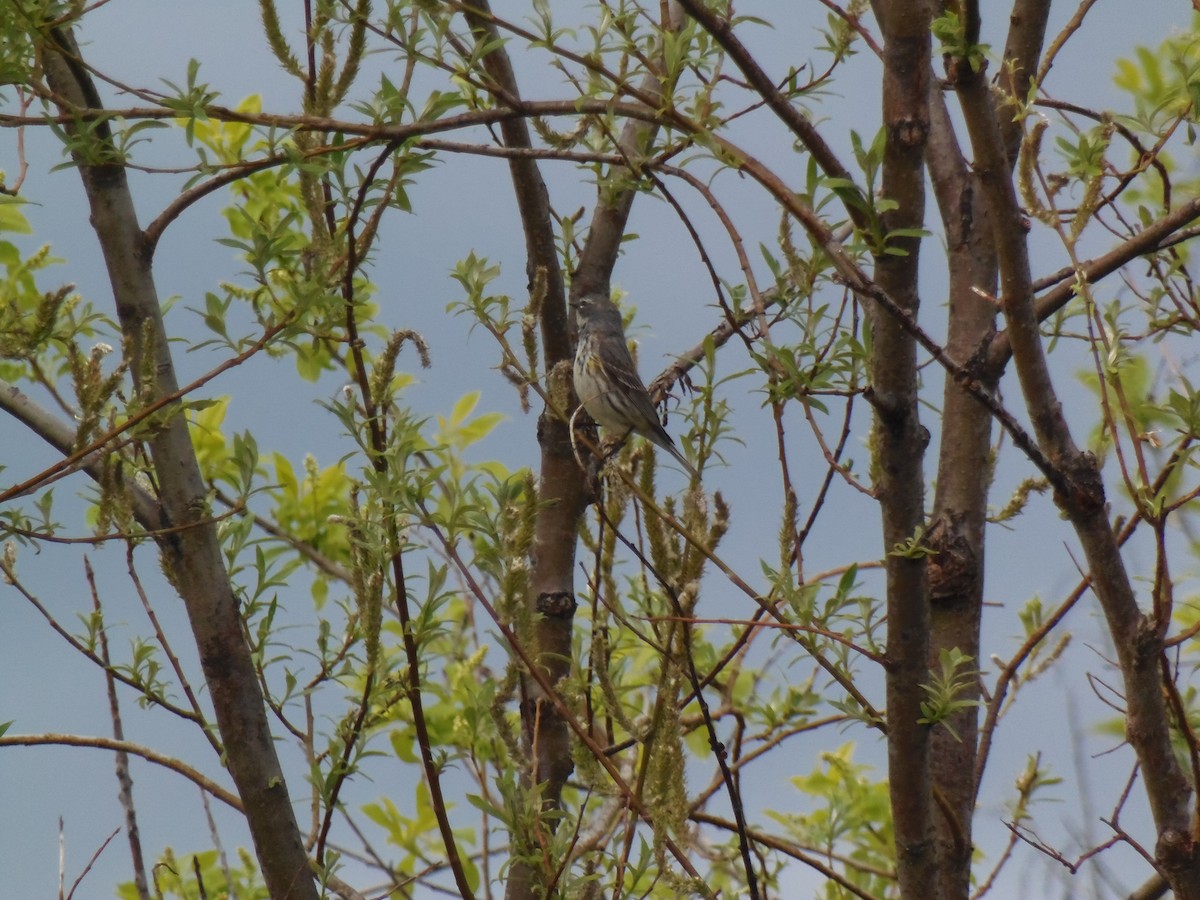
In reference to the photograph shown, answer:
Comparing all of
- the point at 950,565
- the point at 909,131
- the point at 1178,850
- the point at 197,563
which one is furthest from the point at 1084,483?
the point at 197,563

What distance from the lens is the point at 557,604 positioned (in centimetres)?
336

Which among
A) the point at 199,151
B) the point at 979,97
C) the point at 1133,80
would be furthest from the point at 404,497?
the point at 1133,80

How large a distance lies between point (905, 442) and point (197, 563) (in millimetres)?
1563

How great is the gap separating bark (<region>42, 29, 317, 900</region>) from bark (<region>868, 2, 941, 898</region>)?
4.16 ft

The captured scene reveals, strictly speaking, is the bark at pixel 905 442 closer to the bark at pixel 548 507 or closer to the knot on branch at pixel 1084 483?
the knot on branch at pixel 1084 483

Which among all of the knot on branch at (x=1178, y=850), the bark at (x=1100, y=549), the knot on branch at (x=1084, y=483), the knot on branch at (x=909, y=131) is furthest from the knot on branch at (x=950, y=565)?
the knot on branch at (x=909, y=131)

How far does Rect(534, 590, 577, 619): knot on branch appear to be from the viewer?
11.0 ft

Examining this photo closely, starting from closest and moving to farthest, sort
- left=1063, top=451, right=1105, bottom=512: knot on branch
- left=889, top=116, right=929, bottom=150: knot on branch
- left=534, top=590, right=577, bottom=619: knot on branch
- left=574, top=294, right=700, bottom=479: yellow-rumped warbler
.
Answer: left=889, top=116, right=929, bottom=150: knot on branch, left=1063, top=451, right=1105, bottom=512: knot on branch, left=534, top=590, right=577, bottom=619: knot on branch, left=574, top=294, right=700, bottom=479: yellow-rumped warbler

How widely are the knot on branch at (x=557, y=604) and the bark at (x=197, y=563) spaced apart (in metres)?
0.85

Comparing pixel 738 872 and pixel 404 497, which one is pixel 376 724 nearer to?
pixel 404 497

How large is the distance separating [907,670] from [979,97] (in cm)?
101

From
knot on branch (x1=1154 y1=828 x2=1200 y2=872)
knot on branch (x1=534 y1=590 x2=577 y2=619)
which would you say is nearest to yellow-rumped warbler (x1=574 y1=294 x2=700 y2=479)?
knot on branch (x1=534 y1=590 x2=577 y2=619)

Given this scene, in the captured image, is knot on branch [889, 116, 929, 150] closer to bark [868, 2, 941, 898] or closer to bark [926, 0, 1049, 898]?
A: bark [868, 2, 941, 898]

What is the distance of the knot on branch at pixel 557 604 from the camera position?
132 inches
